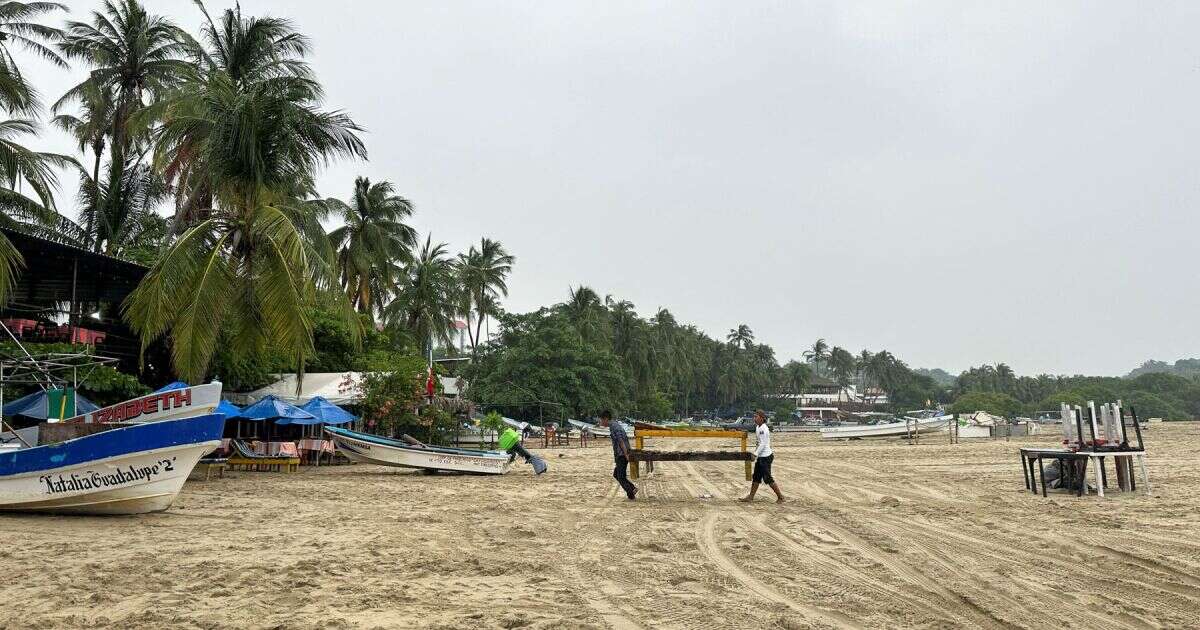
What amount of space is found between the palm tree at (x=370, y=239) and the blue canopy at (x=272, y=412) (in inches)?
593

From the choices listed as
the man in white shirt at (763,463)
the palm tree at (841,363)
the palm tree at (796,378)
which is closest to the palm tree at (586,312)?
the man in white shirt at (763,463)

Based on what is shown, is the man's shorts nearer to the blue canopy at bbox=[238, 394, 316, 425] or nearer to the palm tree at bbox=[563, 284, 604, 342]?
the blue canopy at bbox=[238, 394, 316, 425]

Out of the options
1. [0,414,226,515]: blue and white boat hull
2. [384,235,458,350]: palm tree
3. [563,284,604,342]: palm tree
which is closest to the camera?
[0,414,226,515]: blue and white boat hull

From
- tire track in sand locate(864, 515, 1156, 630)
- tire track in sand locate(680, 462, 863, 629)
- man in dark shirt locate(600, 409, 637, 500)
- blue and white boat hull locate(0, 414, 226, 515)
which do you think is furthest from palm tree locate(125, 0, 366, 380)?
tire track in sand locate(864, 515, 1156, 630)

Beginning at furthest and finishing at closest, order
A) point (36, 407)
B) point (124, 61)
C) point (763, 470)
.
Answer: point (124, 61) → point (36, 407) → point (763, 470)

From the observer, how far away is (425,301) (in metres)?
42.4

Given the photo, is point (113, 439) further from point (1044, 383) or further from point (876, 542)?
point (1044, 383)

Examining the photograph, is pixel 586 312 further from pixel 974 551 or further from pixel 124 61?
pixel 974 551

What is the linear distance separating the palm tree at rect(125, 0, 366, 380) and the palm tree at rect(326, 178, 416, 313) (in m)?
14.3

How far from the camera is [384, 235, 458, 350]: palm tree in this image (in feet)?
138

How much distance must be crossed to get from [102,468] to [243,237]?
29.0ft

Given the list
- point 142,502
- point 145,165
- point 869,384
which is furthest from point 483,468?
point 869,384

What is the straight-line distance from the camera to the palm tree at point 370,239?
34375 millimetres

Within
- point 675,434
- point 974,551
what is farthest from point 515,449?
point 974,551
